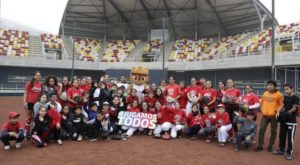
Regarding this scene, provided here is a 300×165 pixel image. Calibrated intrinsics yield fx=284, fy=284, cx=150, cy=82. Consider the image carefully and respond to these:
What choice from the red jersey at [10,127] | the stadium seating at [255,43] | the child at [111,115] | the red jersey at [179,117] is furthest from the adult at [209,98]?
the stadium seating at [255,43]

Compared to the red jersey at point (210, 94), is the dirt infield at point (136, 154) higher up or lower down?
lower down

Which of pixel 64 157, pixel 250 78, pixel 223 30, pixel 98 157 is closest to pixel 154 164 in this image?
pixel 98 157

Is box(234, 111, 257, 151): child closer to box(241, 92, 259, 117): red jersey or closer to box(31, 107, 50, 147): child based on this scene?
box(241, 92, 259, 117): red jersey

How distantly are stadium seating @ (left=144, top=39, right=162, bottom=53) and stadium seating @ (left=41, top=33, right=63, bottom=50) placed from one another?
10.5 m

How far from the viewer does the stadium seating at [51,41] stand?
110ft

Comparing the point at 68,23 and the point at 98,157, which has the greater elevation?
the point at 68,23

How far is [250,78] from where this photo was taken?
77.4 ft

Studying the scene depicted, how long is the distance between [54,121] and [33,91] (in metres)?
1.08

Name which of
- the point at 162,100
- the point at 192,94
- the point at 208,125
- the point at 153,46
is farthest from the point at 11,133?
the point at 153,46

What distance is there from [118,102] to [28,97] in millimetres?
2651

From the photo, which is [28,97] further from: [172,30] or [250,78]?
[172,30]

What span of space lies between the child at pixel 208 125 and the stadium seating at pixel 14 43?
2578cm

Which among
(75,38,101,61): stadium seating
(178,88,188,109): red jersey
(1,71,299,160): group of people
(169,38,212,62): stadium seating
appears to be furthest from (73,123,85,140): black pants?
(75,38,101,61): stadium seating

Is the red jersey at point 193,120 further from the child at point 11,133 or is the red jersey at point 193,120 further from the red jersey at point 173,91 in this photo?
the child at point 11,133
